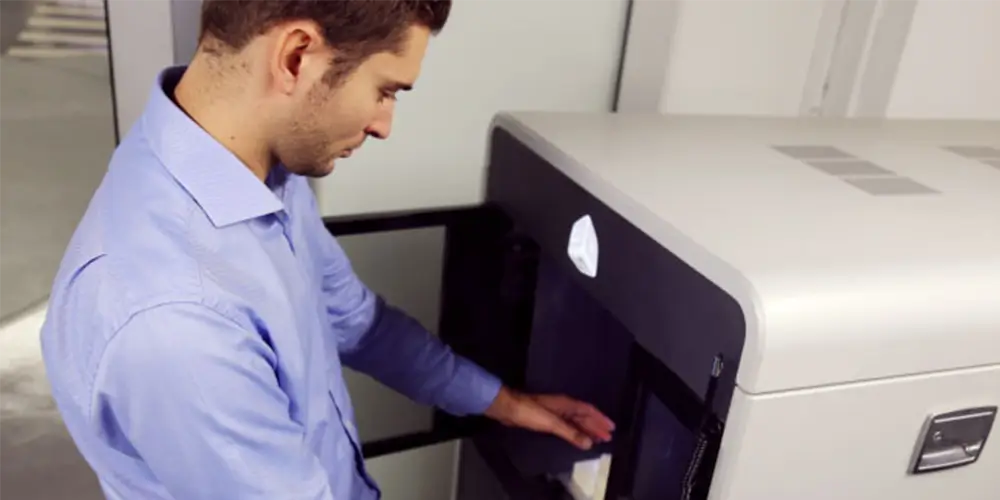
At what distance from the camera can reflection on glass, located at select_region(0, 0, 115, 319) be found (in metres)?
2.86

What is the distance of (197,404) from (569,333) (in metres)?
0.56

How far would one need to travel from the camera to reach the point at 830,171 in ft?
3.45

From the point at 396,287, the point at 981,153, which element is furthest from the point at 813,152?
the point at 396,287

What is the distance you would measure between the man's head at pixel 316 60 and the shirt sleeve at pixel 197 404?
192 mm

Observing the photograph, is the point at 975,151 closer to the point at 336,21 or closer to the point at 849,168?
the point at 849,168

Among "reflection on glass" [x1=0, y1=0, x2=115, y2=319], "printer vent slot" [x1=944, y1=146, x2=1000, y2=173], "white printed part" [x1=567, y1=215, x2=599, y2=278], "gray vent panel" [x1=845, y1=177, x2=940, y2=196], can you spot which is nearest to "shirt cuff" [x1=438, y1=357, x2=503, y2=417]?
"white printed part" [x1=567, y1=215, x2=599, y2=278]

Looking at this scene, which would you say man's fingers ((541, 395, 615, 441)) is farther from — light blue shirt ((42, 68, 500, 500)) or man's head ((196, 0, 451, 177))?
man's head ((196, 0, 451, 177))

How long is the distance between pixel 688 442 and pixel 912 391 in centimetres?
21

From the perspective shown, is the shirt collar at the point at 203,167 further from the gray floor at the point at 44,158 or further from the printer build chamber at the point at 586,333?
the gray floor at the point at 44,158

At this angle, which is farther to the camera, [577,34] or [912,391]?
[577,34]

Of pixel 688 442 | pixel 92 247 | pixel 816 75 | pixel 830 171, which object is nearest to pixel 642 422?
pixel 688 442

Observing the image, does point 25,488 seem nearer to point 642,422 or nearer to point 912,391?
point 642,422

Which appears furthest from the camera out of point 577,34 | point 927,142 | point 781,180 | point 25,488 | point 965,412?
point 25,488

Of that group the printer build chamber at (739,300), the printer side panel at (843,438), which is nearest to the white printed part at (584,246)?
the printer build chamber at (739,300)
